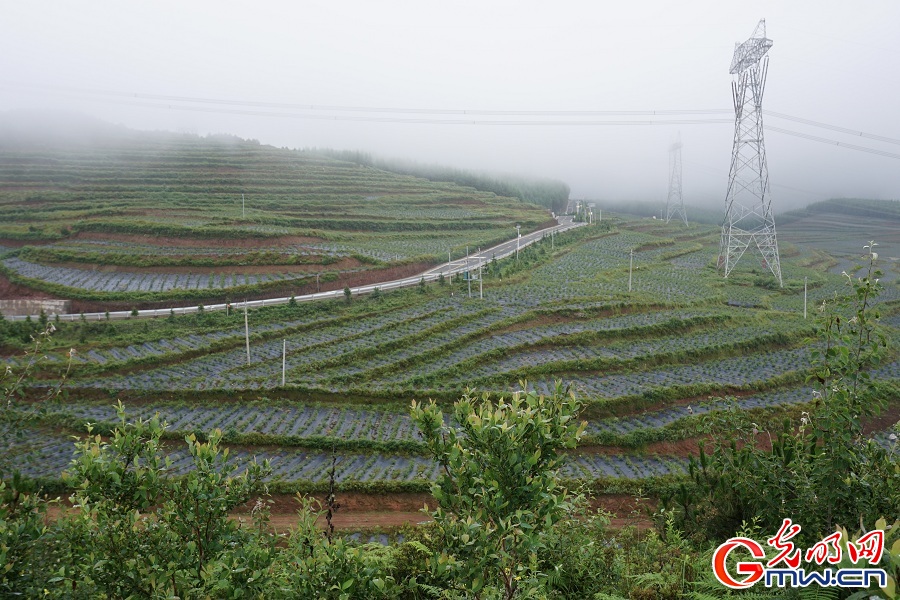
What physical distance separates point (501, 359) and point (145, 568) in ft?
65.9

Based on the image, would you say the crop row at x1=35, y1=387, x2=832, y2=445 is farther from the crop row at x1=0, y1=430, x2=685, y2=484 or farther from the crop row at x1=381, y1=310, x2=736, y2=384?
the crop row at x1=381, y1=310, x2=736, y2=384

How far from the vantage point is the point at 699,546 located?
702 cm

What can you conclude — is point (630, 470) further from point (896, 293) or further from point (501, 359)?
point (896, 293)

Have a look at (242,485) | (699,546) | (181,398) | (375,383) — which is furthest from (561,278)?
(242,485)

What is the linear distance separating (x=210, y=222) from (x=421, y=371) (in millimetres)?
28768

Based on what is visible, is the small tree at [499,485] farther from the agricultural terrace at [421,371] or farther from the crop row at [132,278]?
the crop row at [132,278]

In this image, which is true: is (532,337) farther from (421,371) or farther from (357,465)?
(357,465)

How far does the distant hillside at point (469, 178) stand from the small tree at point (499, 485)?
90.0 m

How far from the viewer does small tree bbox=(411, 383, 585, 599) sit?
3717mm

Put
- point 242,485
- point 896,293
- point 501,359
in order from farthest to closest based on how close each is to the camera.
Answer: point 896,293 → point 501,359 → point 242,485

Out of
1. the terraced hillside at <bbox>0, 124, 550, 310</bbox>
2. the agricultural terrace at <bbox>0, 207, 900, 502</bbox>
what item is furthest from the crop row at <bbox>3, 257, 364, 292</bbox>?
the agricultural terrace at <bbox>0, 207, 900, 502</bbox>

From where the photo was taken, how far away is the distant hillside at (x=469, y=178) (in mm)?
96312

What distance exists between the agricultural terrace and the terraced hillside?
5.72 m

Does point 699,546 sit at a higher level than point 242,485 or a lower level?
lower
